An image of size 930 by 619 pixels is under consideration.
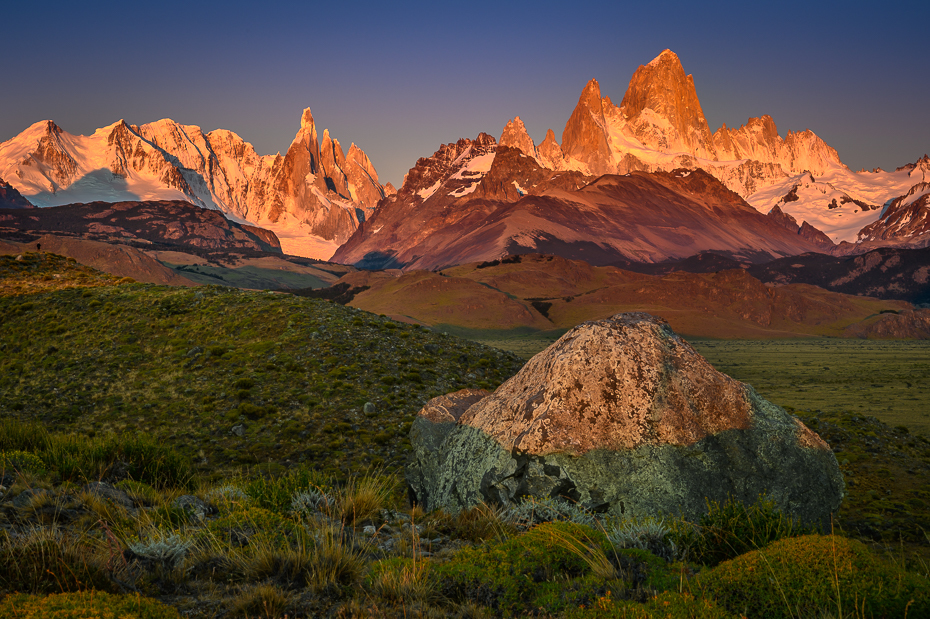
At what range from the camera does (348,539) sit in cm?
776

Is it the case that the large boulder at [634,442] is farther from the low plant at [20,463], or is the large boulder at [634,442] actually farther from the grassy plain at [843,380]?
the grassy plain at [843,380]

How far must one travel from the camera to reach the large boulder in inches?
387

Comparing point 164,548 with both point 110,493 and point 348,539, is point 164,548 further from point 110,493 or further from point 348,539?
point 110,493

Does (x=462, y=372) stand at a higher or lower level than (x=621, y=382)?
lower

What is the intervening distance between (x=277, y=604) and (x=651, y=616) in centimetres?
356

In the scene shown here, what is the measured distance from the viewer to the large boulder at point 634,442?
9836mm

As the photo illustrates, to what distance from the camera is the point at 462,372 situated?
26.5 metres

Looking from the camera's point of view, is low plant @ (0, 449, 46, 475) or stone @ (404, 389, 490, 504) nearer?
low plant @ (0, 449, 46, 475)

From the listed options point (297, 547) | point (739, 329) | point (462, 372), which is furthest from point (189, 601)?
point (739, 329)

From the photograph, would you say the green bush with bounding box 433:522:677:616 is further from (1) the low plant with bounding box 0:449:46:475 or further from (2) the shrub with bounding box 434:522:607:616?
(1) the low plant with bounding box 0:449:46:475

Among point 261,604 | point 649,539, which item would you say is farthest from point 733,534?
point 261,604

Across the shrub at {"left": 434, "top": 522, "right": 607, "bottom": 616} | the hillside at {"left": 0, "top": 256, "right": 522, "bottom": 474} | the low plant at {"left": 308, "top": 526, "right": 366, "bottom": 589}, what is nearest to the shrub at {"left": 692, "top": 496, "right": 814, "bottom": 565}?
the shrub at {"left": 434, "top": 522, "right": 607, "bottom": 616}

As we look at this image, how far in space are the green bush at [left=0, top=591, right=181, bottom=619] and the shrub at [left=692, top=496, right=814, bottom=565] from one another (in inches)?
248

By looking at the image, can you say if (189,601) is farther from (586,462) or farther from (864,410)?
(864,410)
